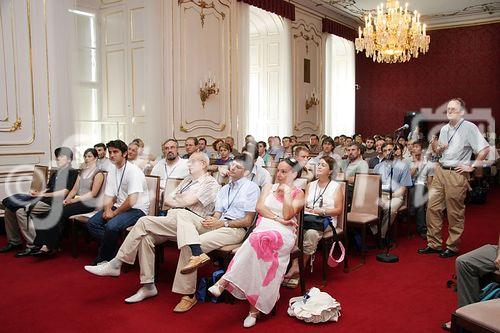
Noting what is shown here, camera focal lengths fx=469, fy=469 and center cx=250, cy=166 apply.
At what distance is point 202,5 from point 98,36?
1.70 m

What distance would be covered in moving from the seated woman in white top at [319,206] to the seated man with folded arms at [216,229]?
489 mm

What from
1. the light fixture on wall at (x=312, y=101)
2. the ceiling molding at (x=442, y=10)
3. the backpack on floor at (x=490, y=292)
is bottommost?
the backpack on floor at (x=490, y=292)

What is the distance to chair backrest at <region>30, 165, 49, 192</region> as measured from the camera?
500 cm

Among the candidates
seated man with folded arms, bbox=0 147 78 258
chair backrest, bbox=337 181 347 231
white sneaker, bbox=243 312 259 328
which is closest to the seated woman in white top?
chair backrest, bbox=337 181 347 231

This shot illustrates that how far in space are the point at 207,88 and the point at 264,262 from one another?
15.9 ft

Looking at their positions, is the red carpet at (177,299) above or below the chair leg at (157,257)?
below

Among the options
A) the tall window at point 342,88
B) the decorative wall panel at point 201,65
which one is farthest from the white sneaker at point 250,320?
the tall window at point 342,88

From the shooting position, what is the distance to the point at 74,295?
3438 millimetres

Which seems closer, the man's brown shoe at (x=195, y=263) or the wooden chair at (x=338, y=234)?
the man's brown shoe at (x=195, y=263)

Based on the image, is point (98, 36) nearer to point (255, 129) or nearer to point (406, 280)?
point (255, 129)

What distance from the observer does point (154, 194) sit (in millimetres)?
4141

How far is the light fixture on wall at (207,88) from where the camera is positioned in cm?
736

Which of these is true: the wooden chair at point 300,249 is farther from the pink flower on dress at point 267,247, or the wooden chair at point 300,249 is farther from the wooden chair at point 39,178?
the wooden chair at point 39,178

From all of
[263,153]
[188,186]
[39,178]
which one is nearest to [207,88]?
[263,153]
